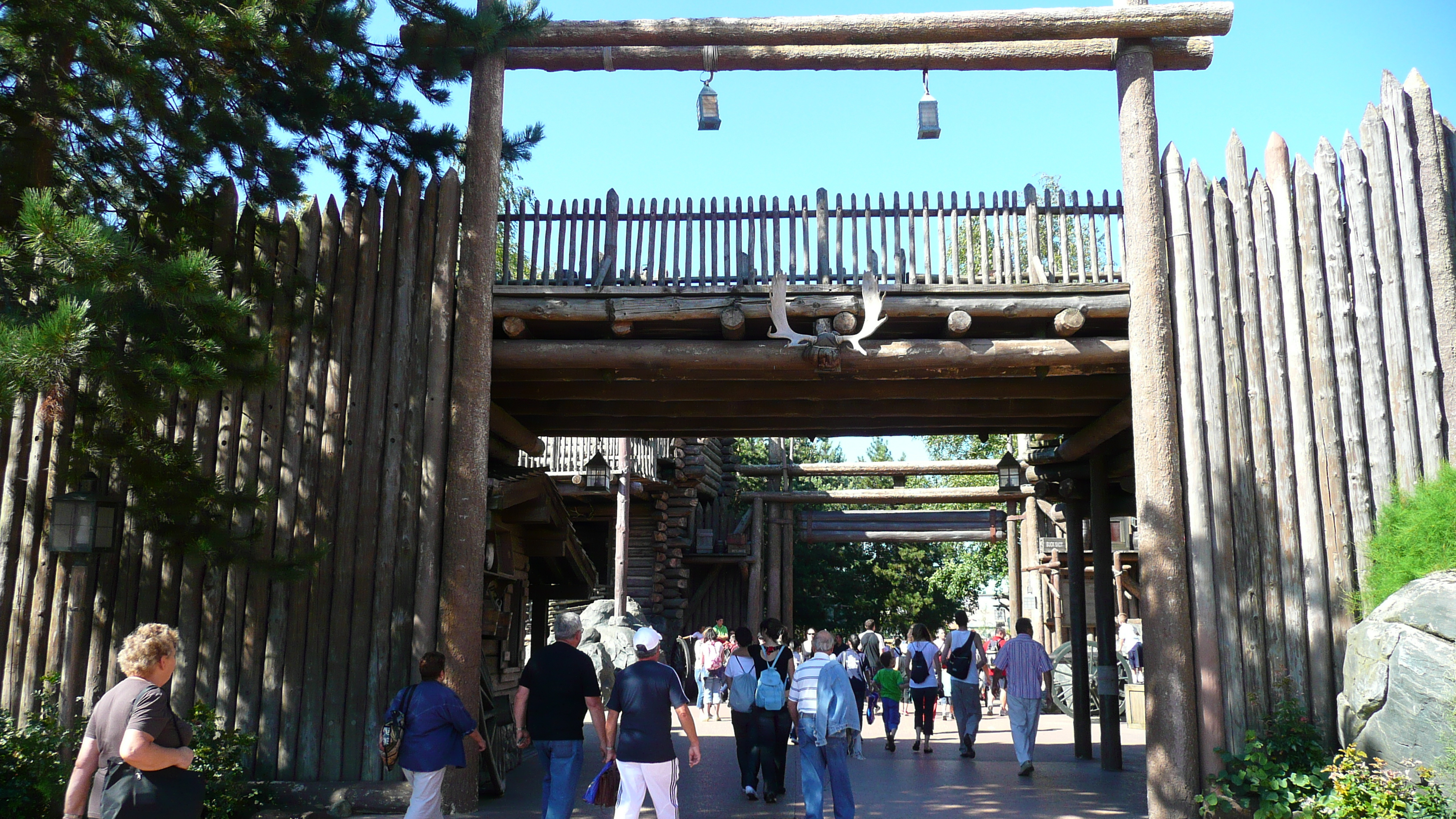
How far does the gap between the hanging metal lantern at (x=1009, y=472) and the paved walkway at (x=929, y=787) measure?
3.35m

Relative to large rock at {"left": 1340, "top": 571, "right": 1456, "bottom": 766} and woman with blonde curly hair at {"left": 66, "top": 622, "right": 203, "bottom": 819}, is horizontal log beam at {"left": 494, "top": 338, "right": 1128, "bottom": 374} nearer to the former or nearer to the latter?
large rock at {"left": 1340, "top": 571, "right": 1456, "bottom": 766}

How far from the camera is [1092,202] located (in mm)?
9680

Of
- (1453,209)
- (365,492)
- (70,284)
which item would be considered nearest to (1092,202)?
(1453,209)

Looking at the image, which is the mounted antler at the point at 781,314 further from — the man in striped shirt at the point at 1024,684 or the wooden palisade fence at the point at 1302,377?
the man in striped shirt at the point at 1024,684

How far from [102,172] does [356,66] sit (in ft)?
6.87

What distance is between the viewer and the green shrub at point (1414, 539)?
7324 mm

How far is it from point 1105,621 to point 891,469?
1098cm

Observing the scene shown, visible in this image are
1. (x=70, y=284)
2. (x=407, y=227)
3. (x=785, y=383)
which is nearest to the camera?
(x=70, y=284)

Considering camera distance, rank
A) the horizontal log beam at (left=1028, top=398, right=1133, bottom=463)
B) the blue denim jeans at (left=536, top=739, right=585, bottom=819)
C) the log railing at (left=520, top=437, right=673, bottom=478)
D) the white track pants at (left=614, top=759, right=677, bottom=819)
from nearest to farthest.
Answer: the white track pants at (left=614, top=759, right=677, bottom=819) < the blue denim jeans at (left=536, top=739, right=585, bottom=819) < the horizontal log beam at (left=1028, top=398, right=1133, bottom=463) < the log railing at (left=520, top=437, right=673, bottom=478)

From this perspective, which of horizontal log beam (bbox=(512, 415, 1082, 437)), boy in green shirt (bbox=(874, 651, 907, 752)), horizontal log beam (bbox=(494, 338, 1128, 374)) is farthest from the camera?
boy in green shirt (bbox=(874, 651, 907, 752))

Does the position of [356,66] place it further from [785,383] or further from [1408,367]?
[1408,367]

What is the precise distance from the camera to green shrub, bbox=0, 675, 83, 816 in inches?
271

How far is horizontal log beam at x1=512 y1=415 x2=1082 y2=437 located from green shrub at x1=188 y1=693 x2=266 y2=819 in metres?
5.10

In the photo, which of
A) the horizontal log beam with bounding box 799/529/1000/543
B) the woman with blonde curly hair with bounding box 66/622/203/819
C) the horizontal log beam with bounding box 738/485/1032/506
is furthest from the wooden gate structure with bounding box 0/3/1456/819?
the horizontal log beam with bounding box 799/529/1000/543
